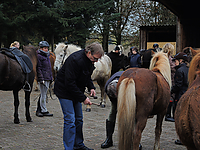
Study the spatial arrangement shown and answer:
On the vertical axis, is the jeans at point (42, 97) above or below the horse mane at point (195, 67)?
below

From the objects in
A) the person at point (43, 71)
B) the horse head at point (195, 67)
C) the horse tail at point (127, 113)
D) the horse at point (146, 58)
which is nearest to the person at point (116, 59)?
the horse at point (146, 58)

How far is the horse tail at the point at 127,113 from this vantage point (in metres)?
3.56

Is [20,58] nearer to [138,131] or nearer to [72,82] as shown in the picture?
[72,82]

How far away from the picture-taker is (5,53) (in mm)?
6133

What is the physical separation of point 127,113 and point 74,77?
102cm

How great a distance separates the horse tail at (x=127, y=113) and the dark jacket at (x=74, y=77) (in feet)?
2.12

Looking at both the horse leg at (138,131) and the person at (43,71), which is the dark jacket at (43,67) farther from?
the horse leg at (138,131)

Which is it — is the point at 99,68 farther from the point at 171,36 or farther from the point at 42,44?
the point at 171,36

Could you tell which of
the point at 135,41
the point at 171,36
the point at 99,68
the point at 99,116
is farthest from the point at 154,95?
the point at 135,41

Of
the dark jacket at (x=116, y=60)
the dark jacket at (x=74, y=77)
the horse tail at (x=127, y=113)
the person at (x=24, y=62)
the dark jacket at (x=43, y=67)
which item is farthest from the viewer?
the dark jacket at (x=116, y=60)

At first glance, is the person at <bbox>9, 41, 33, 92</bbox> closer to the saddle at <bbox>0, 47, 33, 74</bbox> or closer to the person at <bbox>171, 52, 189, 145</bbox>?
the saddle at <bbox>0, 47, 33, 74</bbox>

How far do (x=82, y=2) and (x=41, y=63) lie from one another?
10.1 m

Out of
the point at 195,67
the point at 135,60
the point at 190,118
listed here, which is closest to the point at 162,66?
the point at 195,67

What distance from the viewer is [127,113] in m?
3.57
